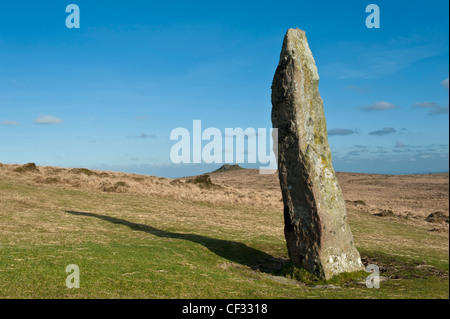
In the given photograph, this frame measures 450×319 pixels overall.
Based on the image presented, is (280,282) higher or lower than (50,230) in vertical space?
lower

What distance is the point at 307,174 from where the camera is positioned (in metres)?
14.6

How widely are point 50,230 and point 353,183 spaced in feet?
237

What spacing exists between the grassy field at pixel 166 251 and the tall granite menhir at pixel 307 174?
130 cm

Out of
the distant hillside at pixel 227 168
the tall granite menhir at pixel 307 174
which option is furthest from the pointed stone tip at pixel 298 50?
the distant hillside at pixel 227 168

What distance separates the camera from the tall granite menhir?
14.6 meters

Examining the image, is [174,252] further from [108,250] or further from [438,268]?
[438,268]

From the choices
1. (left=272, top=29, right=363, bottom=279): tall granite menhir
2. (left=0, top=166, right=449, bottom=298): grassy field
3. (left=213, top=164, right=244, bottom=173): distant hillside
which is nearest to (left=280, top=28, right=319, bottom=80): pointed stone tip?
(left=272, top=29, right=363, bottom=279): tall granite menhir

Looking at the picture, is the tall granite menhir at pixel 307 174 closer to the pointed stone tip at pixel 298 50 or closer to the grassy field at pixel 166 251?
the pointed stone tip at pixel 298 50

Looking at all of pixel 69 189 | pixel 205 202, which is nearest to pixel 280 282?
pixel 205 202

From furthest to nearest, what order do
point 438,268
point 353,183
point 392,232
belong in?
point 353,183, point 392,232, point 438,268

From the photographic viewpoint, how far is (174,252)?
16.2 m

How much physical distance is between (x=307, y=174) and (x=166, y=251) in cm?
661

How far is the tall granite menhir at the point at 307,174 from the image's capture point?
14555mm
